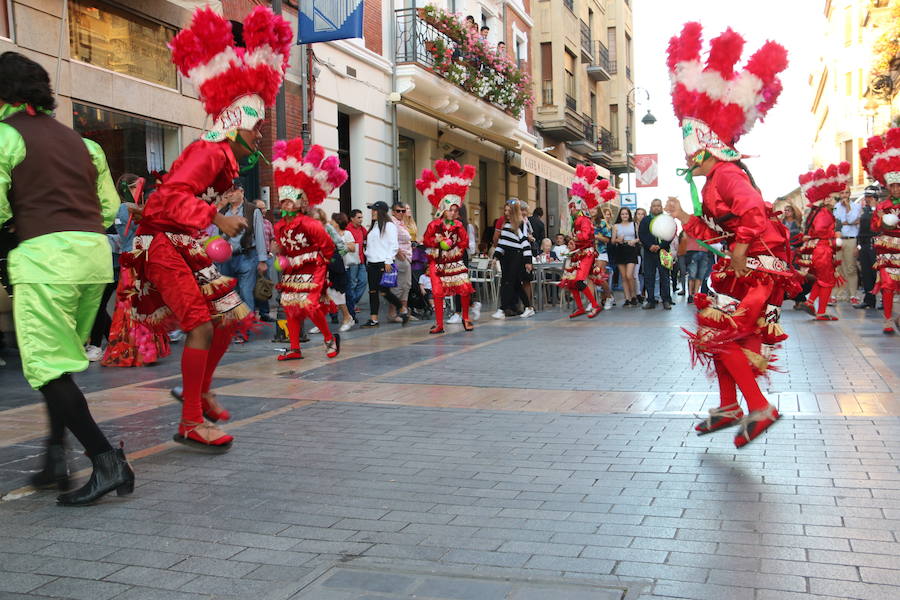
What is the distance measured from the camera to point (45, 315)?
4.04 meters

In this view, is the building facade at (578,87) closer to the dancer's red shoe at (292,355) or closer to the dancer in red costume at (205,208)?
the dancer's red shoe at (292,355)

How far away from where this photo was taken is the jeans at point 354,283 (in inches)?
548

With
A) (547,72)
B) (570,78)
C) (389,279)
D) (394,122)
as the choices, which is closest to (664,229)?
(389,279)

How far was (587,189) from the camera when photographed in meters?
15.2

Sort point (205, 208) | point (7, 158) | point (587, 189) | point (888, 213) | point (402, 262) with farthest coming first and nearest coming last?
point (587, 189) → point (402, 262) → point (888, 213) → point (205, 208) → point (7, 158)

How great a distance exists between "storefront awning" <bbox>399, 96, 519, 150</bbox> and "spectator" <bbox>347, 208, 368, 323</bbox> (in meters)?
6.57

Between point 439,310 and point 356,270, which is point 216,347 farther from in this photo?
point 356,270

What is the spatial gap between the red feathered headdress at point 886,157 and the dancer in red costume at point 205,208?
26.2 ft

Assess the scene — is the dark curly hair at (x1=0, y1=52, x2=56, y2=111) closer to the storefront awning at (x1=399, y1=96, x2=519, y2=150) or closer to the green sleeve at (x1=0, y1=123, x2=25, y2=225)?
→ the green sleeve at (x1=0, y1=123, x2=25, y2=225)

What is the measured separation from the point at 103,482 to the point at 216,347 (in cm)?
144

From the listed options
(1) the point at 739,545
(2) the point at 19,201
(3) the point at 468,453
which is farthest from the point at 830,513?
(2) the point at 19,201

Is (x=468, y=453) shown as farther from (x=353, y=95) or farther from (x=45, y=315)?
(x=353, y=95)

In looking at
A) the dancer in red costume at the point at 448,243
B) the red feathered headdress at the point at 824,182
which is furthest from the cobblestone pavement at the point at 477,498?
the red feathered headdress at the point at 824,182

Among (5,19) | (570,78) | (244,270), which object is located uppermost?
(570,78)
